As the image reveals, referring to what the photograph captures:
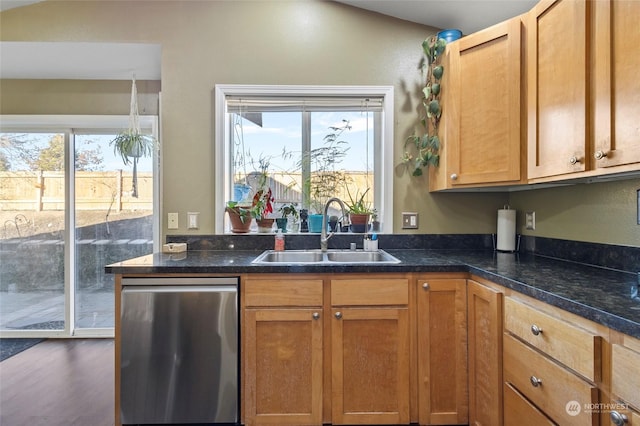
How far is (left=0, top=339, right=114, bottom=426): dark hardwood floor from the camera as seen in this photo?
1849mm

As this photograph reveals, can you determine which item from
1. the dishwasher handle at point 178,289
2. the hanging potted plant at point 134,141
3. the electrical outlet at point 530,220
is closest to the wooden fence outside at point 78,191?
the hanging potted plant at point 134,141

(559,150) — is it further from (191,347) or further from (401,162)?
(191,347)

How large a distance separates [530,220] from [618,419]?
145 cm

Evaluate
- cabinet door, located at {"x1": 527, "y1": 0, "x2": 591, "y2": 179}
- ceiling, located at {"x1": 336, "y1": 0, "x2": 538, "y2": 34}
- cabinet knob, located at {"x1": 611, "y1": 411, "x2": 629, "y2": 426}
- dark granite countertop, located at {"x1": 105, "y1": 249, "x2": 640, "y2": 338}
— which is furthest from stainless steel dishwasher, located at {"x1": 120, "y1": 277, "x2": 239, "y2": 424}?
ceiling, located at {"x1": 336, "y1": 0, "x2": 538, "y2": 34}

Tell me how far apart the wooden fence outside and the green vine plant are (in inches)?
87.5

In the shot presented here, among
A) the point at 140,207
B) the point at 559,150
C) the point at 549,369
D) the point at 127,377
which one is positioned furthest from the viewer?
the point at 140,207

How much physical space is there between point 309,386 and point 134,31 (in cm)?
252

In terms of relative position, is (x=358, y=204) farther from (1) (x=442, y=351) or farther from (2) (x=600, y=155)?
(2) (x=600, y=155)

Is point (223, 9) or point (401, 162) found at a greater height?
point (223, 9)

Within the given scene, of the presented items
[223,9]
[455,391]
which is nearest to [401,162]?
[455,391]

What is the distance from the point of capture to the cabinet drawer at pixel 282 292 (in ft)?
5.38

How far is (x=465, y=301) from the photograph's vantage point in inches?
64.9

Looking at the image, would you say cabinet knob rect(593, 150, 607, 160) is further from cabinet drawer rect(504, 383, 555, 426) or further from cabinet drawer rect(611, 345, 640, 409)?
cabinet drawer rect(504, 383, 555, 426)

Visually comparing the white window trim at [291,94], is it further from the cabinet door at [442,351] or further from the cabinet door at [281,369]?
the cabinet door at [281,369]
